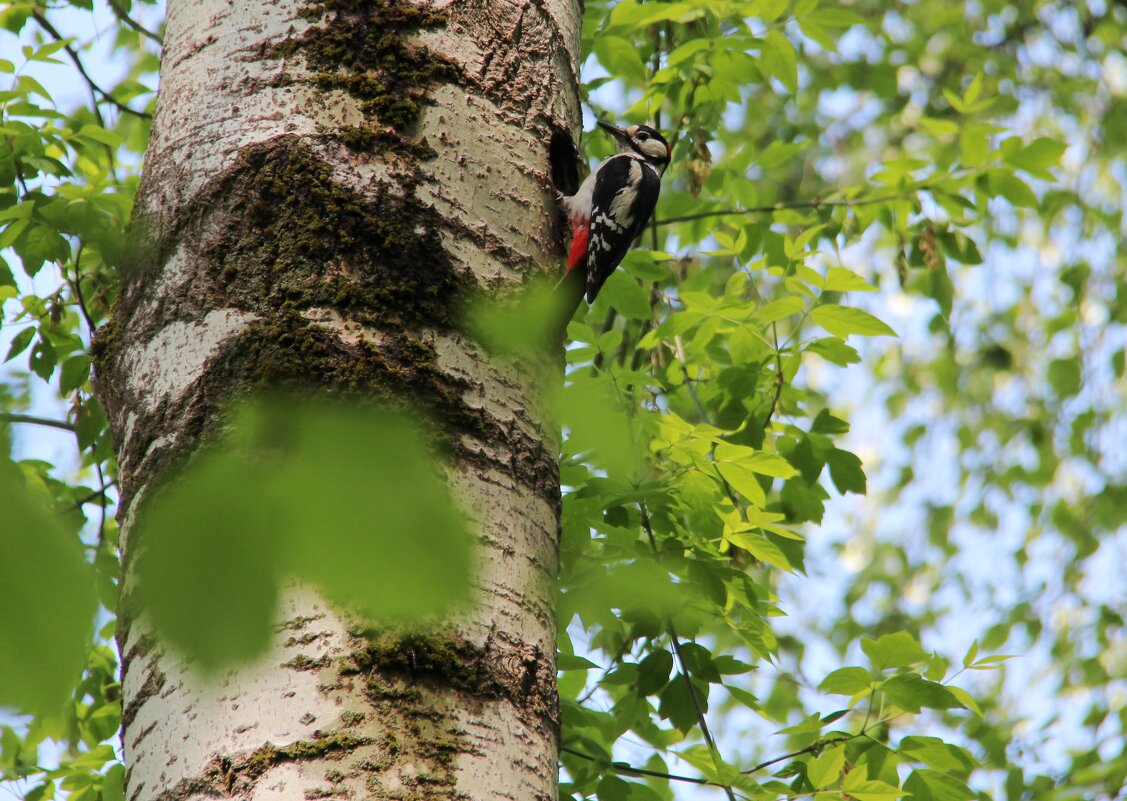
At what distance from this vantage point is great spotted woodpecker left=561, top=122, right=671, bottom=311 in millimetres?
2535

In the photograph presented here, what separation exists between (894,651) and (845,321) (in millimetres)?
Result: 818

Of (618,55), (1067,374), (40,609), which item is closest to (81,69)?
(618,55)

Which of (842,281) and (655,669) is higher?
(842,281)

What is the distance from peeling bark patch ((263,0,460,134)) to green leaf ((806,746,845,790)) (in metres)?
1.45

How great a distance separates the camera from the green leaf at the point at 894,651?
214 cm

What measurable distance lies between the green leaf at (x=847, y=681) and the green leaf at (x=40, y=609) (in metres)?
1.86


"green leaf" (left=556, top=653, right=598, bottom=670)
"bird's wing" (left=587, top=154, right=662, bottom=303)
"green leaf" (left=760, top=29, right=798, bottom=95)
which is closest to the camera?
"green leaf" (left=556, top=653, right=598, bottom=670)

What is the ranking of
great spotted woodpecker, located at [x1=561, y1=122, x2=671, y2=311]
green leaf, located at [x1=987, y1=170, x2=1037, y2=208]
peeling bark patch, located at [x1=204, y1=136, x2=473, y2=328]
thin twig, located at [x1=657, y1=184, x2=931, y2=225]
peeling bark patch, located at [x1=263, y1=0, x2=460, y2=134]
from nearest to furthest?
1. peeling bark patch, located at [x1=204, y1=136, x2=473, y2=328]
2. peeling bark patch, located at [x1=263, y1=0, x2=460, y2=134]
3. great spotted woodpecker, located at [x1=561, y1=122, x2=671, y2=311]
4. green leaf, located at [x1=987, y1=170, x2=1037, y2=208]
5. thin twig, located at [x1=657, y1=184, x2=931, y2=225]

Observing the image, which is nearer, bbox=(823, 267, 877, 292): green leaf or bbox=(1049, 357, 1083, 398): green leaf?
bbox=(823, 267, 877, 292): green leaf

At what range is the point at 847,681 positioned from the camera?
2.18 meters

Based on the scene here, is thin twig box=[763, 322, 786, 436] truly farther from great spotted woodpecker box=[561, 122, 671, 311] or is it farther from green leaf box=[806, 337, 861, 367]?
great spotted woodpecker box=[561, 122, 671, 311]

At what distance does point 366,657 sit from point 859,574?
6.70 meters

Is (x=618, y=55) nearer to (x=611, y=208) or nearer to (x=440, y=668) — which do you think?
(x=611, y=208)

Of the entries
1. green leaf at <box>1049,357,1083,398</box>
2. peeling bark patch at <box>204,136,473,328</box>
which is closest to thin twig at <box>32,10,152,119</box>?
peeling bark patch at <box>204,136,473,328</box>
